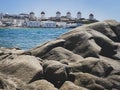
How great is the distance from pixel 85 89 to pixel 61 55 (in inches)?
154

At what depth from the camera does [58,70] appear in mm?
17266

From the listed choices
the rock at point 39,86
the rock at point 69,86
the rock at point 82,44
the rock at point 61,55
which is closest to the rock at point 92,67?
the rock at point 61,55

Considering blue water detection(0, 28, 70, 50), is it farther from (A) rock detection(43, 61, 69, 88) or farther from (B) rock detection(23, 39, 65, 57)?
(A) rock detection(43, 61, 69, 88)

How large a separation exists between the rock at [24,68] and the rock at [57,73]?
44cm

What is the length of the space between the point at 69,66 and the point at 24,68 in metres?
2.11

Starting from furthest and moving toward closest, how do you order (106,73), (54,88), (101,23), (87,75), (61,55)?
(101,23), (61,55), (106,73), (87,75), (54,88)

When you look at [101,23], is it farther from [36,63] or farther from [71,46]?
[36,63]

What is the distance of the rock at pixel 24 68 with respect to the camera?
16766mm

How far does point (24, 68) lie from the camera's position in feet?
56.0

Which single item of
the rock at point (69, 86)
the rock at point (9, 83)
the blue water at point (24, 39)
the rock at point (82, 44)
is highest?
the rock at point (82, 44)

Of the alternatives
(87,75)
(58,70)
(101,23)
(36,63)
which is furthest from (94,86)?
(101,23)

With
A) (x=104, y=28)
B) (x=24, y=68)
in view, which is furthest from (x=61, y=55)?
(x=104, y=28)

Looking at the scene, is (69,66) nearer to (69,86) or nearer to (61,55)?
(61,55)

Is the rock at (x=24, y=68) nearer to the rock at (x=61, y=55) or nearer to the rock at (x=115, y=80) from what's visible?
the rock at (x=61, y=55)
